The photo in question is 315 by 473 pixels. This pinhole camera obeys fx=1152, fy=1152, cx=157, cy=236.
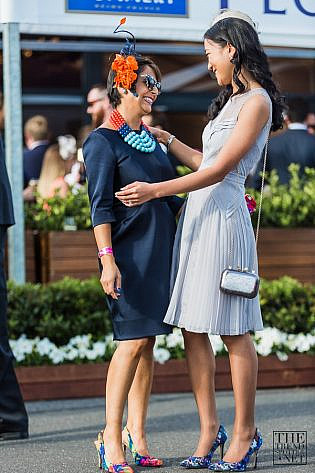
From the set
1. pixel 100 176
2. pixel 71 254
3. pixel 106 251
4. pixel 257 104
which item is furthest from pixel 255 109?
pixel 71 254

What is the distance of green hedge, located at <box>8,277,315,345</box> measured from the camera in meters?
7.68

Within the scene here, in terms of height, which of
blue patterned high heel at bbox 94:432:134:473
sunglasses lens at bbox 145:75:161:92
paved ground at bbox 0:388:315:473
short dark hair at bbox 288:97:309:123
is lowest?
paved ground at bbox 0:388:315:473

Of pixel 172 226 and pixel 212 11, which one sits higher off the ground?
pixel 212 11

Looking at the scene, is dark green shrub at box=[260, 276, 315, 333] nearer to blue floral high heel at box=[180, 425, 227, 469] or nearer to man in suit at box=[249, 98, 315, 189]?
man in suit at box=[249, 98, 315, 189]

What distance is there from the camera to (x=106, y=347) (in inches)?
304

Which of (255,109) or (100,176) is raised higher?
(255,109)

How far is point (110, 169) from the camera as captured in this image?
16.8 feet

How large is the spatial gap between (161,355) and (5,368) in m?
1.89

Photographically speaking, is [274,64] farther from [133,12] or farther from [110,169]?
[110,169]

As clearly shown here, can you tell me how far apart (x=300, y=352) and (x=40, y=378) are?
1.80m

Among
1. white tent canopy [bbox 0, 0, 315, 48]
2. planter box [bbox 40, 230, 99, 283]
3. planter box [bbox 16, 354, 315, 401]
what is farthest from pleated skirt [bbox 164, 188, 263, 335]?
planter box [bbox 40, 230, 99, 283]

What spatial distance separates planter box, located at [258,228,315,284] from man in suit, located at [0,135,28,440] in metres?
2.78

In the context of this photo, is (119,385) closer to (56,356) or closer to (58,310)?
(56,356)

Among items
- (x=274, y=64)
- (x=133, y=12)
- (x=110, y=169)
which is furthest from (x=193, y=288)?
(x=274, y=64)
